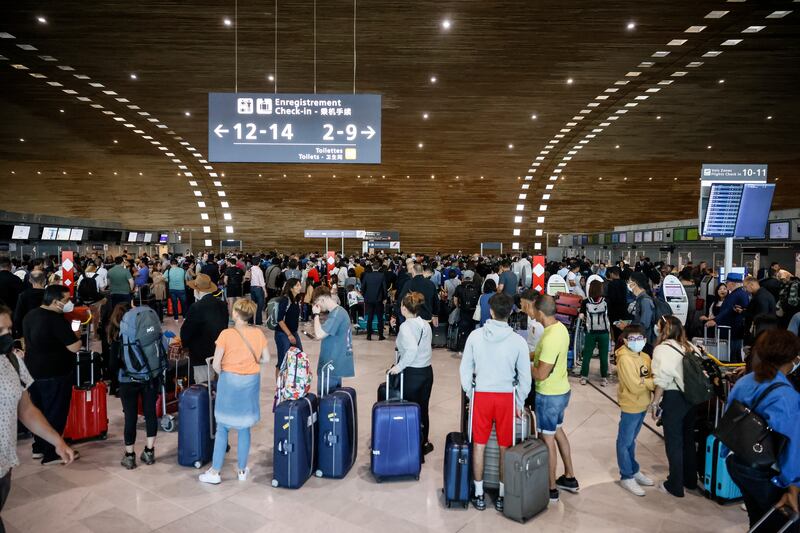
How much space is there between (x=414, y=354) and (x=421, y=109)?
15387 millimetres

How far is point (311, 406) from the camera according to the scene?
4387 millimetres

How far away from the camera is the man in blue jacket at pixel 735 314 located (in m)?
7.07

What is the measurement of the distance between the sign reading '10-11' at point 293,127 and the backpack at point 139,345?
4.63m

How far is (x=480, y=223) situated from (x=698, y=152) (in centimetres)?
1277

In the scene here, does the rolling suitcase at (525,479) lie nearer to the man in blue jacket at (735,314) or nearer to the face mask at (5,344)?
the face mask at (5,344)

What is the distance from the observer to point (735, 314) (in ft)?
23.4

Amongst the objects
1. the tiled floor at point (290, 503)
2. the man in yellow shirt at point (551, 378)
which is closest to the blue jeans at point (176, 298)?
the tiled floor at point (290, 503)

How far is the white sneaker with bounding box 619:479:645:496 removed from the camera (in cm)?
421

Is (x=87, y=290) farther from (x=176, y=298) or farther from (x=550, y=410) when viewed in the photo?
(x=550, y=410)

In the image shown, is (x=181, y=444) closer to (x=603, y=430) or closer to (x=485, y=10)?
(x=603, y=430)

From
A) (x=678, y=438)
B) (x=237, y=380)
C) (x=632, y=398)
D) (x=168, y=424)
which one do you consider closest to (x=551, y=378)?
(x=632, y=398)

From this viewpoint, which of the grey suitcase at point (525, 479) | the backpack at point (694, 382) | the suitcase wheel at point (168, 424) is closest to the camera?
the grey suitcase at point (525, 479)

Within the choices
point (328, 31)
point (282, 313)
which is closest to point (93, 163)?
point (328, 31)

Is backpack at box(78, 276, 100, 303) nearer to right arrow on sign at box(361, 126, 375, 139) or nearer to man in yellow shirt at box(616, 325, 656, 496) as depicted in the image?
right arrow on sign at box(361, 126, 375, 139)
